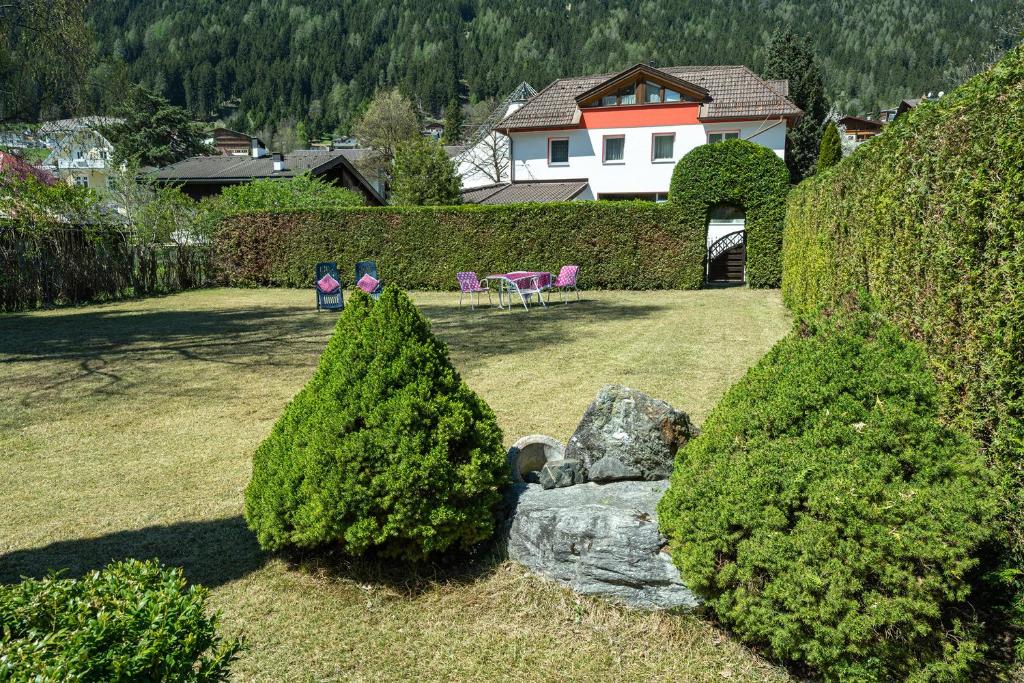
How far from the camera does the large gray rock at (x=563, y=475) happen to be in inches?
151

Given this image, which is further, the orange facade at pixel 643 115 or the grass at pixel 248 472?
the orange facade at pixel 643 115

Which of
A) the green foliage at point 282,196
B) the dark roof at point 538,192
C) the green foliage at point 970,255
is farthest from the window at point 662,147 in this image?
the green foliage at point 970,255

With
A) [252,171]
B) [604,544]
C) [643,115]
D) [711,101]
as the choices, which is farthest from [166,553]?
→ [252,171]

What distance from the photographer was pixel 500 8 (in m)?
149

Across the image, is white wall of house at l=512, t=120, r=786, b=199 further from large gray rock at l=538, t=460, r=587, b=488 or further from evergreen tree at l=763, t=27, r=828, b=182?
large gray rock at l=538, t=460, r=587, b=488

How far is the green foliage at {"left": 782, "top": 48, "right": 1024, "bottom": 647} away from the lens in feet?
9.01

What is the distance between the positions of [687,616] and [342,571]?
1.77 metres

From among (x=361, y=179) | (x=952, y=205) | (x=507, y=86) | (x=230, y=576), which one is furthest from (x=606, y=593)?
(x=507, y=86)

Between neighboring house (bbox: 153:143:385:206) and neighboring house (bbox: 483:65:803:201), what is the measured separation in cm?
1131

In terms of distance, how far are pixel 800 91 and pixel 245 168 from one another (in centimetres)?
3822

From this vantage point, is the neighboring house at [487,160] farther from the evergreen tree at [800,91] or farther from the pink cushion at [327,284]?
the pink cushion at [327,284]

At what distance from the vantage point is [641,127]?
100ft

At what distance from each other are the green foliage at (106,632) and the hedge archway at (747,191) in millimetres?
18507

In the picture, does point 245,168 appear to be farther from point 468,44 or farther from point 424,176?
point 468,44
